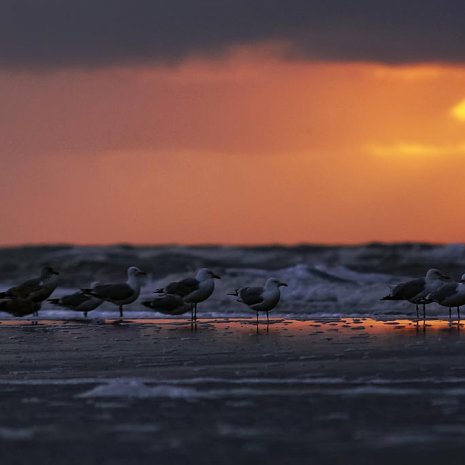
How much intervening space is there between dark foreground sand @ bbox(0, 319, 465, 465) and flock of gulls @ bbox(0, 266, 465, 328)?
375cm

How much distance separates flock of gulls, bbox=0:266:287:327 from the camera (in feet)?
72.0

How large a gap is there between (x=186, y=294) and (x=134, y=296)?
1504 mm

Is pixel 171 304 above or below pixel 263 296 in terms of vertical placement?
below

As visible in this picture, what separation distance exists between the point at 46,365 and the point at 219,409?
4.15m

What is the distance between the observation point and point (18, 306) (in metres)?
24.2

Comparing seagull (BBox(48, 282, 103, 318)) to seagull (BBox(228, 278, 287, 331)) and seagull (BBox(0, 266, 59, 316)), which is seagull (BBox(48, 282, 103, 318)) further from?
seagull (BBox(228, 278, 287, 331))

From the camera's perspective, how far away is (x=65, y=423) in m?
10.0

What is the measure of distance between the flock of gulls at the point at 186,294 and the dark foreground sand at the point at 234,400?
12.3ft

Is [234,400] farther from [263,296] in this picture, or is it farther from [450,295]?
[450,295]

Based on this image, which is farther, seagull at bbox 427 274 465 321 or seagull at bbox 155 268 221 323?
seagull at bbox 155 268 221 323

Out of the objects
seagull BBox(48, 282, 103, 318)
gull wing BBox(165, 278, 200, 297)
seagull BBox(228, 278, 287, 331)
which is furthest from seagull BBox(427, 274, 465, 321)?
seagull BBox(48, 282, 103, 318)

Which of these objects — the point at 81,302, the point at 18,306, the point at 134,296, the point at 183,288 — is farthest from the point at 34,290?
the point at 183,288

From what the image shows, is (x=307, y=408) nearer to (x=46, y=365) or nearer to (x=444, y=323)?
(x=46, y=365)

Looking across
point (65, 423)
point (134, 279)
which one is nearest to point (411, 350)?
point (65, 423)
